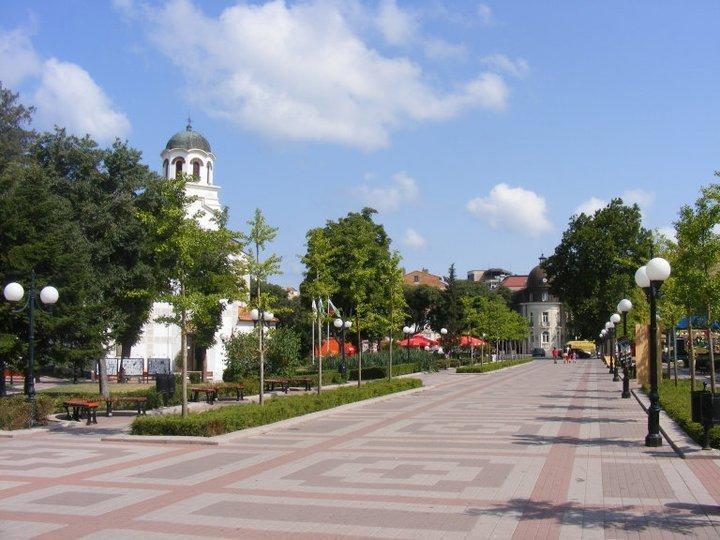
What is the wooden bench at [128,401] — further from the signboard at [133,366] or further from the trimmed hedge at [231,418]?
the signboard at [133,366]

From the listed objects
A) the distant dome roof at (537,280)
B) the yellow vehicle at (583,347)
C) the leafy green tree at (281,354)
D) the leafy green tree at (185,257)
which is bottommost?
the yellow vehicle at (583,347)

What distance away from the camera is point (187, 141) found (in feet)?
163

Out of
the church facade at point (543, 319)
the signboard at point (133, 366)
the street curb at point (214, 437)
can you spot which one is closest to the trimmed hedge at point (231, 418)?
the street curb at point (214, 437)

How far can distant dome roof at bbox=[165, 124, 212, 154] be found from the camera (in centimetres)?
4962

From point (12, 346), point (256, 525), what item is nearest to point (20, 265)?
point (12, 346)

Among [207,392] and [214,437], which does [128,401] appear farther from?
[214,437]

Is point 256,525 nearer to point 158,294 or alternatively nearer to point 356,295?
point 158,294

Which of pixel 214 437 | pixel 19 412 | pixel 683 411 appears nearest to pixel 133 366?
pixel 19 412

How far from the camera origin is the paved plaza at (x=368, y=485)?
780cm

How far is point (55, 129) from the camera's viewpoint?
29.6 meters

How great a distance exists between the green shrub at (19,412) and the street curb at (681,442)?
559 inches

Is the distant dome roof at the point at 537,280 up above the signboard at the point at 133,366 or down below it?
above

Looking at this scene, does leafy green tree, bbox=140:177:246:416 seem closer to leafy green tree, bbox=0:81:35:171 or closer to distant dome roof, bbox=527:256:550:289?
leafy green tree, bbox=0:81:35:171

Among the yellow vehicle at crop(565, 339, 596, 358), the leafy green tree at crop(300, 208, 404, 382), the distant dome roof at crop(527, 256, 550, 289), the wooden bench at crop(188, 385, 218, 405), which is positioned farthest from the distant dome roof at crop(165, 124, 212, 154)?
the distant dome roof at crop(527, 256, 550, 289)
